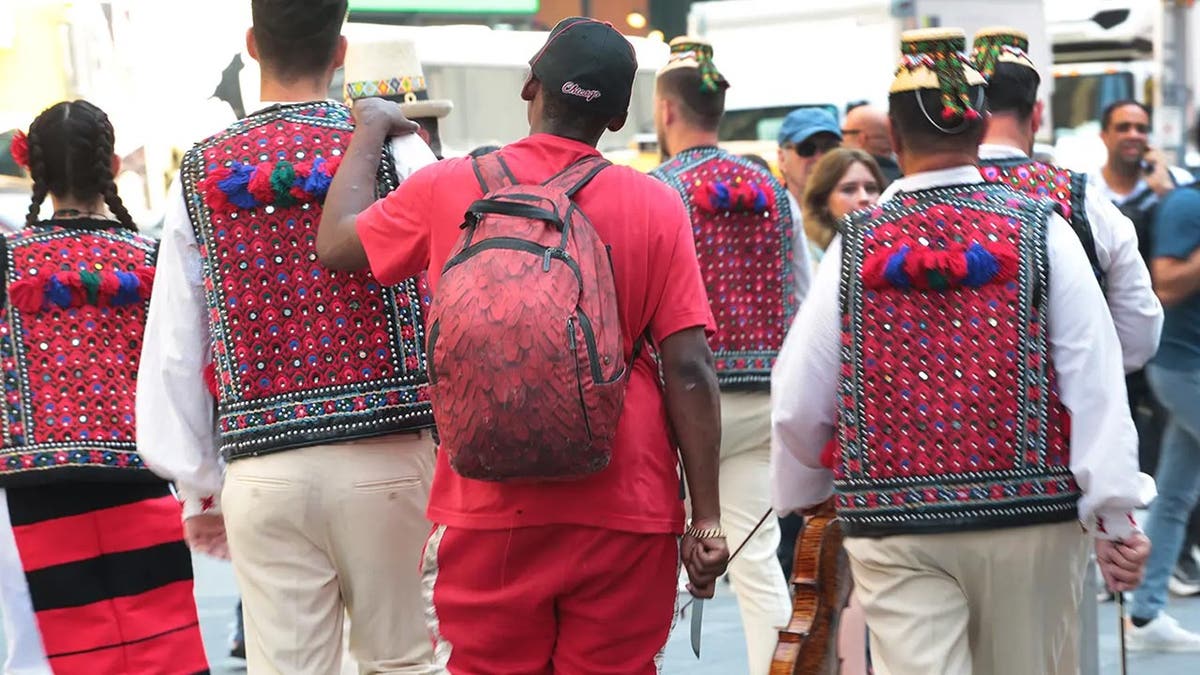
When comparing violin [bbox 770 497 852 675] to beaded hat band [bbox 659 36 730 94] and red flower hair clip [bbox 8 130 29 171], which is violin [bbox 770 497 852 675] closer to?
beaded hat band [bbox 659 36 730 94]

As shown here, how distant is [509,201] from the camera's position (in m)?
3.38

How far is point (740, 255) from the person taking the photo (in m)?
6.42

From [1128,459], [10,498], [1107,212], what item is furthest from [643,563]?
[10,498]

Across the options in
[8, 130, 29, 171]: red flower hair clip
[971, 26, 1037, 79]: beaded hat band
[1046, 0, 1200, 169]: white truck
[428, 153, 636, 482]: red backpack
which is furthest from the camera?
[1046, 0, 1200, 169]: white truck

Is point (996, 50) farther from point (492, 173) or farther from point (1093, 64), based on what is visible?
point (1093, 64)

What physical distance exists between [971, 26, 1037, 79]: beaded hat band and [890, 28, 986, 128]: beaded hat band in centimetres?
88

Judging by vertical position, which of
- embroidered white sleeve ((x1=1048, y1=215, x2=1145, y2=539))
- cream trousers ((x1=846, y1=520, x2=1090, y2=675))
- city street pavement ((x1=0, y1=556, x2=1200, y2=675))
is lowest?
city street pavement ((x1=0, y1=556, x2=1200, y2=675))

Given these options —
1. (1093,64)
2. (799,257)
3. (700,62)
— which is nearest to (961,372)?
(799,257)

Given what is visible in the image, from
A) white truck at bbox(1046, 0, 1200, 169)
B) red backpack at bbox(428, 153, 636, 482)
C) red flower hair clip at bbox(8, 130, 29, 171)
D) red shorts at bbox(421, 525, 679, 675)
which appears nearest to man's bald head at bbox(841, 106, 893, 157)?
red flower hair clip at bbox(8, 130, 29, 171)

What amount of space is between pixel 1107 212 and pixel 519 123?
62.4 feet

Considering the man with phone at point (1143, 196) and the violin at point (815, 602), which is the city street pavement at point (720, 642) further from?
the violin at point (815, 602)

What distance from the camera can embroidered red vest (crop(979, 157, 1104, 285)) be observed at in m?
4.37

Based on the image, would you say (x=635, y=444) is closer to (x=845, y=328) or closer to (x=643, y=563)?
(x=643, y=563)

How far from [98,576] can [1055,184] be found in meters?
2.79
